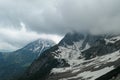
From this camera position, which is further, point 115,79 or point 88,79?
point 88,79

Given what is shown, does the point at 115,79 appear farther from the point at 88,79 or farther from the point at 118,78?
the point at 88,79

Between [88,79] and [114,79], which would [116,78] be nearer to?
[114,79]

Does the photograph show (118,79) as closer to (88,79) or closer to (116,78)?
(116,78)

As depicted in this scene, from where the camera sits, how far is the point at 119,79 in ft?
353

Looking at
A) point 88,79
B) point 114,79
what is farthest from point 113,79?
point 88,79

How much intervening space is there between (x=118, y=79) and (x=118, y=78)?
160cm

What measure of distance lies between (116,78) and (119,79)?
377cm

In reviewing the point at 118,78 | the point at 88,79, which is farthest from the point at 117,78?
the point at 88,79

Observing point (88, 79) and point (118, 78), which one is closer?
point (118, 78)

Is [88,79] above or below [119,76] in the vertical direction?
above

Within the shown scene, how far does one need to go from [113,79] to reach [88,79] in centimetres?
8587

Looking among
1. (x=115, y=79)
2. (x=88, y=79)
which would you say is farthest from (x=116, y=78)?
(x=88, y=79)

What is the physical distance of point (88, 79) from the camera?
198500mm

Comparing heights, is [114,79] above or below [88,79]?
below
